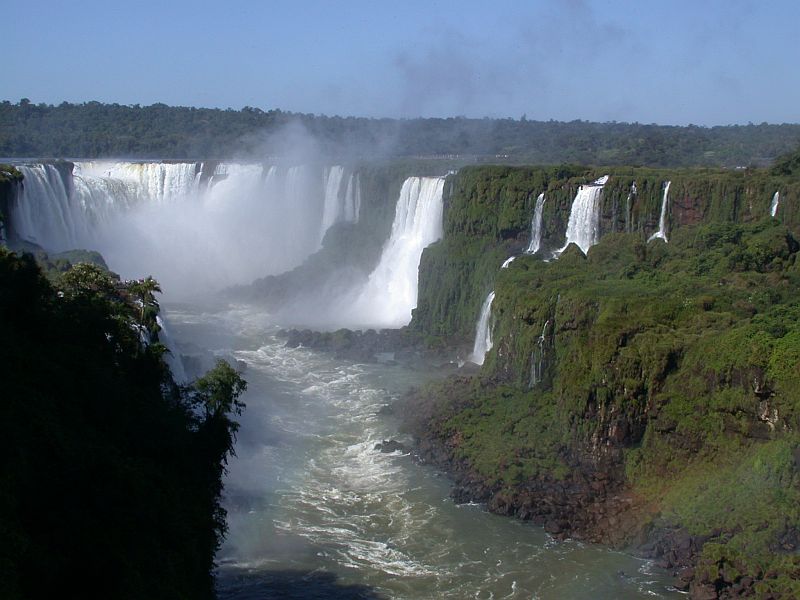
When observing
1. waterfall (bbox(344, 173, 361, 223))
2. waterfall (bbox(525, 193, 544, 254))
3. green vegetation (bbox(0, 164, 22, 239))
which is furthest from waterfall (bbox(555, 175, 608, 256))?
green vegetation (bbox(0, 164, 22, 239))

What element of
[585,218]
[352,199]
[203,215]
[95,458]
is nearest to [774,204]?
[585,218]

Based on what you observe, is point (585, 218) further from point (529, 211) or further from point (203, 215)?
point (203, 215)

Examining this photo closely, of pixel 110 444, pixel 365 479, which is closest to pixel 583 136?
pixel 365 479

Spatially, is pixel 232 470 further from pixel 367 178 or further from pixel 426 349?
pixel 367 178

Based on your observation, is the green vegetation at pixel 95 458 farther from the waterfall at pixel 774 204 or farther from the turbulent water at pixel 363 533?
the waterfall at pixel 774 204

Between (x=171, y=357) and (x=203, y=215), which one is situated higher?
(x=203, y=215)

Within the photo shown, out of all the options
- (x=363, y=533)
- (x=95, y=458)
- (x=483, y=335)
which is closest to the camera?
(x=95, y=458)
